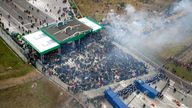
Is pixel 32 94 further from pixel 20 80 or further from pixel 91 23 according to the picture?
pixel 91 23

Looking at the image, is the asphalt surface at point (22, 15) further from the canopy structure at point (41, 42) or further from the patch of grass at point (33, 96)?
the patch of grass at point (33, 96)

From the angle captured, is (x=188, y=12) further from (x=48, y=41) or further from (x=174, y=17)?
(x=48, y=41)

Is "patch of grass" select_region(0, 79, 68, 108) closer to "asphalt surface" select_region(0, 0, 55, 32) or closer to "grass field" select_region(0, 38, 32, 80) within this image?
"grass field" select_region(0, 38, 32, 80)

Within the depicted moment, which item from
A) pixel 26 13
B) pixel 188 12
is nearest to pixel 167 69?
pixel 188 12

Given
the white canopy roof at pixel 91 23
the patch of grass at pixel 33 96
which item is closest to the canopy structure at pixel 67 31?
the white canopy roof at pixel 91 23

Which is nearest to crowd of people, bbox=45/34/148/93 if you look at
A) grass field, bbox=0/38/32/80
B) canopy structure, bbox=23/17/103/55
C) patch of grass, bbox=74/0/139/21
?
canopy structure, bbox=23/17/103/55

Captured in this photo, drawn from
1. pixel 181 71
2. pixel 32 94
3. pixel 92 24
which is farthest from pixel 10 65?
pixel 181 71
